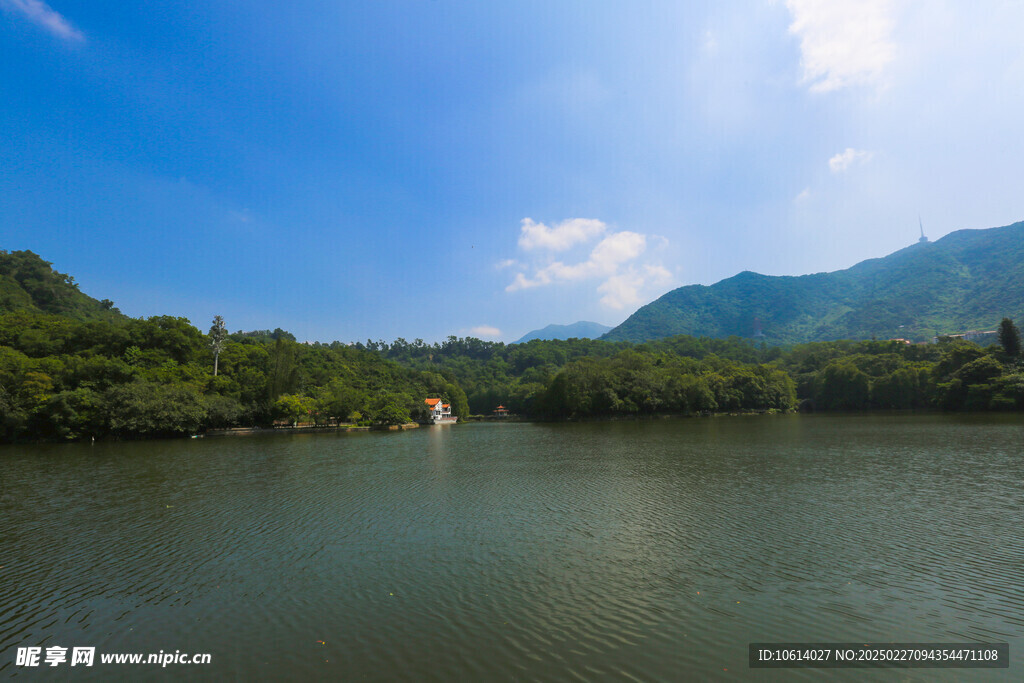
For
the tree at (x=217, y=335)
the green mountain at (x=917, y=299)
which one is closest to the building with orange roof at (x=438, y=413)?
the tree at (x=217, y=335)

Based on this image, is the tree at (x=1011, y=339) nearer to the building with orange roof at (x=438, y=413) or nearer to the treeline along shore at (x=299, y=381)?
the treeline along shore at (x=299, y=381)

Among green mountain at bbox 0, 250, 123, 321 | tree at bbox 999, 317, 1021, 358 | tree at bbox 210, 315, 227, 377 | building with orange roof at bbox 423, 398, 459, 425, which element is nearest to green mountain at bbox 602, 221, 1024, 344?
tree at bbox 999, 317, 1021, 358

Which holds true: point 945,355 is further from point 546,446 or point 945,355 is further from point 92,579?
point 92,579

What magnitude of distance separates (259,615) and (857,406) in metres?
99.3

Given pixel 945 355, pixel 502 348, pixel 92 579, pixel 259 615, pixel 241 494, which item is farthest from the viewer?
pixel 502 348

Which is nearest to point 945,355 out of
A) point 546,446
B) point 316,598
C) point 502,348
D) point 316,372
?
point 546,446

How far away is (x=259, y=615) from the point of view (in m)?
7.85

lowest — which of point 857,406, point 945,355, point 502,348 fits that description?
point 857,406

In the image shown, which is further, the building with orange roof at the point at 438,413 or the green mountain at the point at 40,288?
the building with orange roof at the point at 438,413

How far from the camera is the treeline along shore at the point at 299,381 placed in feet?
147

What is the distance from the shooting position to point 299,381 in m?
67.9

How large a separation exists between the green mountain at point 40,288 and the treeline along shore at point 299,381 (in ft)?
0.81

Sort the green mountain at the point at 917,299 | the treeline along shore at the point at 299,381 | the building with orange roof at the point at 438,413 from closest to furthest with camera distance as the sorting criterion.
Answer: the treeline along shore at the point at 299,381 → the building with orange roof at the point at 438,413 → the green mountain at the point at 917,299

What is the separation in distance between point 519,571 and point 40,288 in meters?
107
